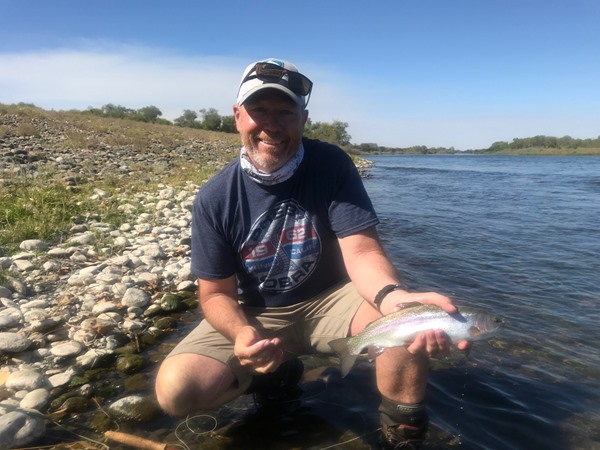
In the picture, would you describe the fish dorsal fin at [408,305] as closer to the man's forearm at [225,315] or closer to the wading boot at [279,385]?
the man's forearm at [225,315]

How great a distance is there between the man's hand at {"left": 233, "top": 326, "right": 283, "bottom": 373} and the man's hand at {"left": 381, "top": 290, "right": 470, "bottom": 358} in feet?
2.80

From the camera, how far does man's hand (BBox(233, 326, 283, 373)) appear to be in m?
2.98

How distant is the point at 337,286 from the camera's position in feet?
12.6

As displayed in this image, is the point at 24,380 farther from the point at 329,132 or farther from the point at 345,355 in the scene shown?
the point at 329,132

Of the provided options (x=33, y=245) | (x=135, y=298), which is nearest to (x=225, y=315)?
(x=135, y=298)

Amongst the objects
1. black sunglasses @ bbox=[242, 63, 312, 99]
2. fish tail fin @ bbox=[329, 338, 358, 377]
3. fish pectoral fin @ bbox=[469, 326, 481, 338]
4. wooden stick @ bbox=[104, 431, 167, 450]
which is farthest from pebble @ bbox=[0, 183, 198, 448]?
black sunglasses @ bbox=[242, 63, 312, 99]

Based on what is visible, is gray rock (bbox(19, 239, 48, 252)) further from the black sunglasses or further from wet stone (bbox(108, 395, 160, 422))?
the black sunglasses

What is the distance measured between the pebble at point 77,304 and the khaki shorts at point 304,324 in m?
0.84

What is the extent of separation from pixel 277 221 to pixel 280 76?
1.11 m

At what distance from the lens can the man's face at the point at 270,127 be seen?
135 inches

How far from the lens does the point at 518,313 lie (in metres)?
6.02

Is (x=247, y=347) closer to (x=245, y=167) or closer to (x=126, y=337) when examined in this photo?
(x=245, y=167)

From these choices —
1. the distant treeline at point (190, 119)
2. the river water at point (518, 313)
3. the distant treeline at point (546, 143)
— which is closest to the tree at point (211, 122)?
the distant treeline at point (190, 119)

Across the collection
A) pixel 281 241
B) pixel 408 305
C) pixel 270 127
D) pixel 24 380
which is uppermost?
pixel 270 127
